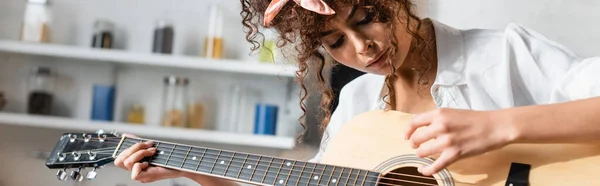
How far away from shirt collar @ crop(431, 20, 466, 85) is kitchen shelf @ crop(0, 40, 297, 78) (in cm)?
119

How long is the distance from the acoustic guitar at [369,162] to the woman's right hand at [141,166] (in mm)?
14

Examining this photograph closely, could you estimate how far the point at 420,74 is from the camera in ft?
4.76

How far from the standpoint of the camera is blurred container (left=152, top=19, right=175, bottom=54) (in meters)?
2.74

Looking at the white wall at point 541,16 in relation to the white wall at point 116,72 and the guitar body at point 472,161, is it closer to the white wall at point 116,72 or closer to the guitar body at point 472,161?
the white wall at point 116,72

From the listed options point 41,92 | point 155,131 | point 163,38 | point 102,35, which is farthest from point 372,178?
point 41,92

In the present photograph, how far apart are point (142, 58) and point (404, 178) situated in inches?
64.7

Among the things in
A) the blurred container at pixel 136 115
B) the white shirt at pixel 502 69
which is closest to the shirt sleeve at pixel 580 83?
the white shirt at pixel 502 69

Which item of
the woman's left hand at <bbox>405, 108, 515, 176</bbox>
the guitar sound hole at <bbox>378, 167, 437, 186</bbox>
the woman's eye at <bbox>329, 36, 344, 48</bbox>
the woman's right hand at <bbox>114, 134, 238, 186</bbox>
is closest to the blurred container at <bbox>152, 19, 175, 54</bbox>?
the woman's right hand at <bbox>114, 134, 238, 186</bbox>

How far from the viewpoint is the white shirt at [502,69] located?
1.29 m

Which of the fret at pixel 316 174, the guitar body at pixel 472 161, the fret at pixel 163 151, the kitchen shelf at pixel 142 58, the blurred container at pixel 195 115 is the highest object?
the guitar body at pixel 472 161

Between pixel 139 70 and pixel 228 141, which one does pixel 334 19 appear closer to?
pixel 228 141

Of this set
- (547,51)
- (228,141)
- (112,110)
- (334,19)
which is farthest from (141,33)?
(547,51)

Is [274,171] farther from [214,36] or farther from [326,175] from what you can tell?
[214,36]

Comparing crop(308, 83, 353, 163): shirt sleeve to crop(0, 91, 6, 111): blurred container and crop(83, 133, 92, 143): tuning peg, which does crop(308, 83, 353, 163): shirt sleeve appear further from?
crop(0, 91, 6, 111): blurred container
